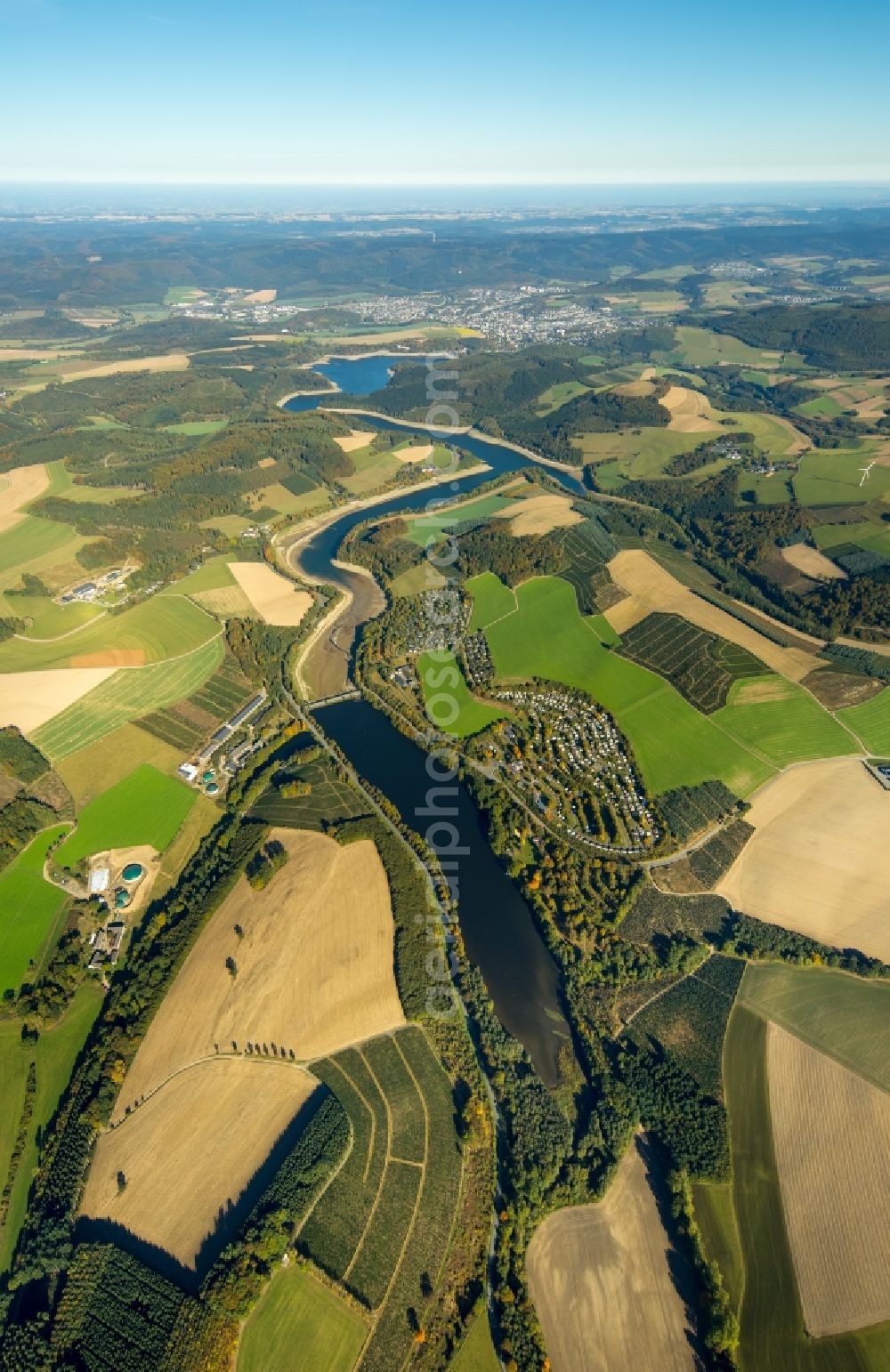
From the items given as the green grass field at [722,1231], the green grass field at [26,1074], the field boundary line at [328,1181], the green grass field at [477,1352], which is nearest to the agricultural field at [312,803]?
the green grass field at [26,1074]

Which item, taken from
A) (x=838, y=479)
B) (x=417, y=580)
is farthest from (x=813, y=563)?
(x=417, y=580)

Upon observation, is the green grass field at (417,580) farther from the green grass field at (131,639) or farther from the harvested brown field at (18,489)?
the harvested brown field at (18,489)

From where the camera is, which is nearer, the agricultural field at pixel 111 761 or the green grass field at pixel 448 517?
the agricultural field at pixel 111 761

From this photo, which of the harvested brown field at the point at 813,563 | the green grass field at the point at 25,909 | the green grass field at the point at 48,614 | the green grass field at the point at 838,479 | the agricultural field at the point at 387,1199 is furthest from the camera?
the green grass field at the point at 838,479

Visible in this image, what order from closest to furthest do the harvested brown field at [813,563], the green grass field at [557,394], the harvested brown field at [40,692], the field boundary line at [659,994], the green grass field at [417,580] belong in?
the field boundary line at [659,994], the harvested brown field at [40,692], the harvested brown field at [813,563], the green grass field at [417,580], the green grass field at [557,394]

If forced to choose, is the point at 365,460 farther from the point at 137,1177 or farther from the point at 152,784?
the point at 137,1177

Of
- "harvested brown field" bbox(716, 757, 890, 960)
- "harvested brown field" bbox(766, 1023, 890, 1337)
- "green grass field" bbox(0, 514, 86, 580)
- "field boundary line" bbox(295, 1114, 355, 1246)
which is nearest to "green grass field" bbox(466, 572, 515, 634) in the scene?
"harvested brown field" bbox(716, 757, 890, 960)
